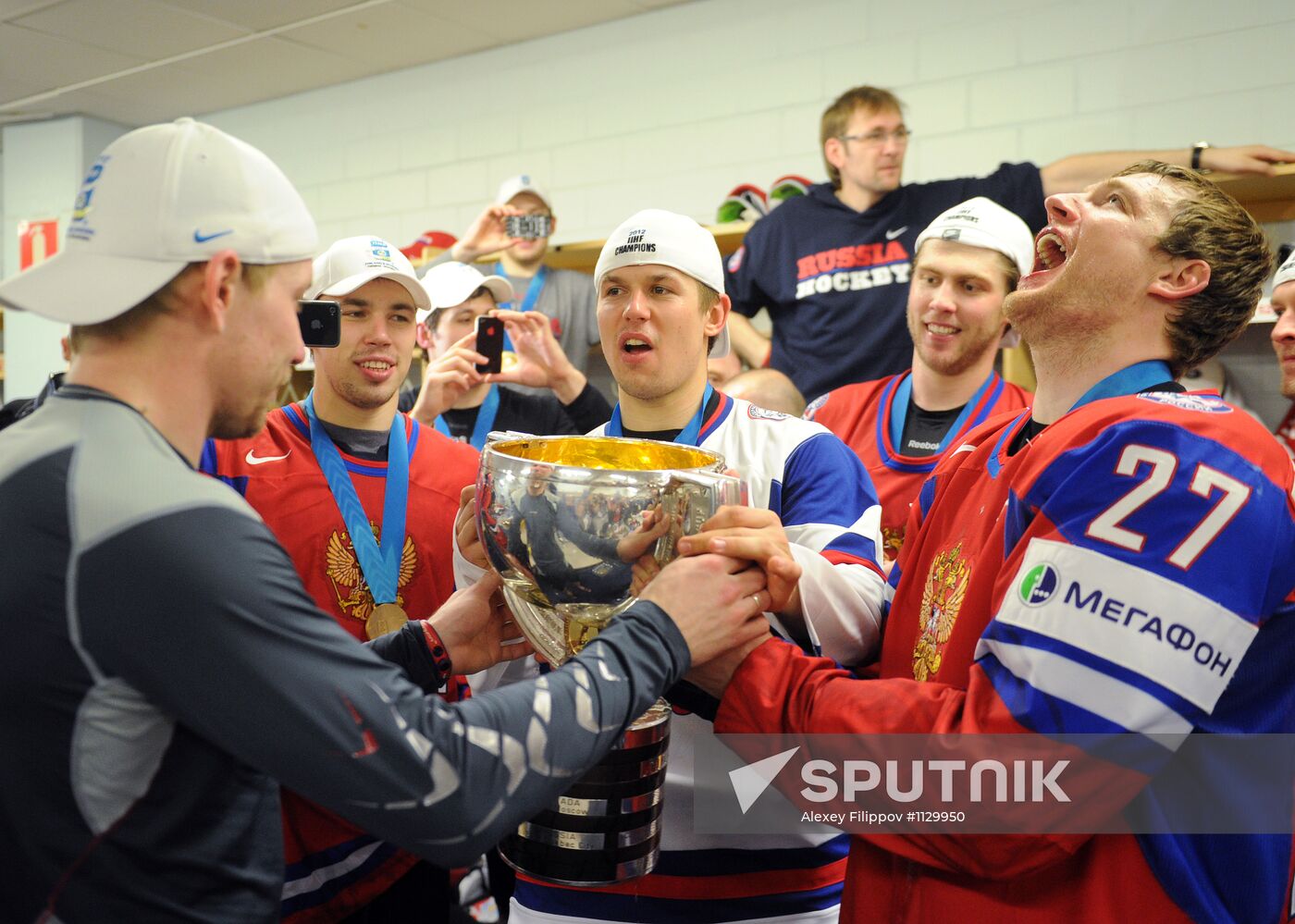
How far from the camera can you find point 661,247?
1982 mm

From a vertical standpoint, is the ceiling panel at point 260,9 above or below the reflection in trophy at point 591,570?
above

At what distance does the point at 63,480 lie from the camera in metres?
1.01

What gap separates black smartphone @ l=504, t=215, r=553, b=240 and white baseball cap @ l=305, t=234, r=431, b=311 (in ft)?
6.50

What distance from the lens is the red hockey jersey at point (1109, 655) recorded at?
1.17 m

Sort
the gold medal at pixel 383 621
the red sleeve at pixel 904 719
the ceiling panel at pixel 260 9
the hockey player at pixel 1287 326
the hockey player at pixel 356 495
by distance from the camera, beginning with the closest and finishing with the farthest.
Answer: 1. the red sleeve at pixel 904 719
2. the hockey player at pixel 356 495
3. the gold medal at pixel 383 621
4. the hockey player at pixel 1287 326
5. the ceiling panel at pixel 260 9

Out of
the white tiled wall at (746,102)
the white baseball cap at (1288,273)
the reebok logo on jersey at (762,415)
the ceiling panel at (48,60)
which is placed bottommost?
the reebok logo on jersey at (762,415)

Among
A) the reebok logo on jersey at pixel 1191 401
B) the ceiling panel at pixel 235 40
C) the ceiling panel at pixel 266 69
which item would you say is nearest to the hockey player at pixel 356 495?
the reebok logo on jersey at pixel 1191 401

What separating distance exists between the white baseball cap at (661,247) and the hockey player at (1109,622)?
674mm

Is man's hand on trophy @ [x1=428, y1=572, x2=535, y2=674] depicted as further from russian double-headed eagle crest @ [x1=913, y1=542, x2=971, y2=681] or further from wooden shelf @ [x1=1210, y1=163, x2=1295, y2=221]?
wooden shelf @ [x1=1210, y1=163, x2=1295, y2=221]

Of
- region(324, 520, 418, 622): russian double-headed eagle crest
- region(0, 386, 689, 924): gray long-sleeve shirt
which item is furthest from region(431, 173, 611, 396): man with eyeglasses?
region(0, 386, 689, 924): gray long-sleeve shirt

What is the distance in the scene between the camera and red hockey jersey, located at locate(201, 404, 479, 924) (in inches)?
78.7

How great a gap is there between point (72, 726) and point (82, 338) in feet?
1.23

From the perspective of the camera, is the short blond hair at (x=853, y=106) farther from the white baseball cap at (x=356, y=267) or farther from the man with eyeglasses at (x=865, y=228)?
the white baseball cap at (x=356, y=267)

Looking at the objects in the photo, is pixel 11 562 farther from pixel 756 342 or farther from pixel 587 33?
pixel 587 33
